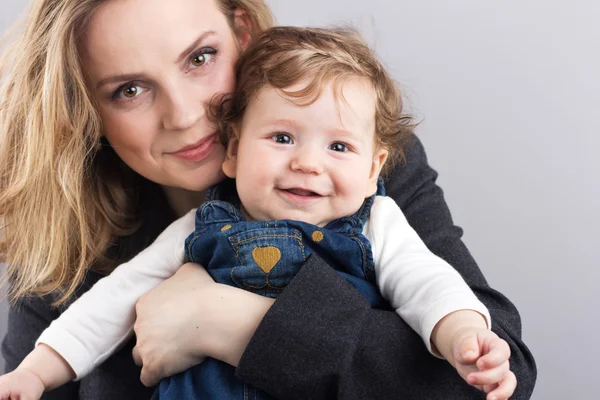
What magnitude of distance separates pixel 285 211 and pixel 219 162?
30 centimetres

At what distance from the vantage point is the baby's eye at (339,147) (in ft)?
5.26

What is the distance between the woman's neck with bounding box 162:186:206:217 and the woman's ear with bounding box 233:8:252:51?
41 centimetres

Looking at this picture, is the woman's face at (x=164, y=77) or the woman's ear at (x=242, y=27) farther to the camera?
the woman's ear at (x=242, y=27)

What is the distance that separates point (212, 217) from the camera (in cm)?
167

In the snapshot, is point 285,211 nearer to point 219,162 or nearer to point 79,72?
point 219,162

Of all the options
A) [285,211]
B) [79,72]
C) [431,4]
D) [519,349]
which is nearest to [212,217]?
[285,211]

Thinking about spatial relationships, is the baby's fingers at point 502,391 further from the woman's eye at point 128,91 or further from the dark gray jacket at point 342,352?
the woman's eye at point 128,91

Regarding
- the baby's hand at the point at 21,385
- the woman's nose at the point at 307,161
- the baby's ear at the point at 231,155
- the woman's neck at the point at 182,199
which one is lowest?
the baby's hand at the point at 21,385

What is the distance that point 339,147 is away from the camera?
5.27 feet

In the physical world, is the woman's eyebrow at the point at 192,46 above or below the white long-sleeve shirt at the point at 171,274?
above

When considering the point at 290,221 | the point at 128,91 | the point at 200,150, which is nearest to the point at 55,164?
the point at 128,91

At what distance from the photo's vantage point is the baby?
1548mm

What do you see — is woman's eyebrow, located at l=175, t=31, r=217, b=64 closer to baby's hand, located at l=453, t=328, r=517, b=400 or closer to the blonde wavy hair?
the blonde wavy hair

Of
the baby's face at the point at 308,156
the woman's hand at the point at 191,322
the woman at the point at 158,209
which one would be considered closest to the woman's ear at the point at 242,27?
the woman at the point at 158,209
